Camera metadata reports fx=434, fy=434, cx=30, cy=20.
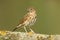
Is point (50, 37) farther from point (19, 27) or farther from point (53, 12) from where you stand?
point (53, 12)

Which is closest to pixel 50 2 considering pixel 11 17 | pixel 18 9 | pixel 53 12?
pixel 53 12

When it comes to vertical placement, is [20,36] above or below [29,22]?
below

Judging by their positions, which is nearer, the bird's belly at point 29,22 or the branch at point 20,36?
the branch at point 20,36

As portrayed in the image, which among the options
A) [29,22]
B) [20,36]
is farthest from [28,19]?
[20,36]

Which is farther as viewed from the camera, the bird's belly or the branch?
the bird's belly

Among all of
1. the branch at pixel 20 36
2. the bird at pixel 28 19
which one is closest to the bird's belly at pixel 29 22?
the bird at pixel 28 19

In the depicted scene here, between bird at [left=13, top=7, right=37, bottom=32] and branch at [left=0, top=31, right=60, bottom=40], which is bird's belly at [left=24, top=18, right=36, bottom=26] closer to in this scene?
bird at [left=13, top=7, right=37, bottom=32]

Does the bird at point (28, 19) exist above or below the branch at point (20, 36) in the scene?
above

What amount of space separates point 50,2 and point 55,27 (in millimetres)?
1392

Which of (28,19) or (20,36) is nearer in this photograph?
(20,36)

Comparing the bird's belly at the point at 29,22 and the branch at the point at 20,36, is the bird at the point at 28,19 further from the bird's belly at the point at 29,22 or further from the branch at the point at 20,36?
the branch at the point at 20,36

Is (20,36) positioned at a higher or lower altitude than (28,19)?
lower

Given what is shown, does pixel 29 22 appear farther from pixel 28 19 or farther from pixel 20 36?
pixel 20 36

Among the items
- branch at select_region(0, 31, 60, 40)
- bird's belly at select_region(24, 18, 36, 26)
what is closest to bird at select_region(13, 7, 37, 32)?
bird's belly at select_region(24, 18, 36, 26)
